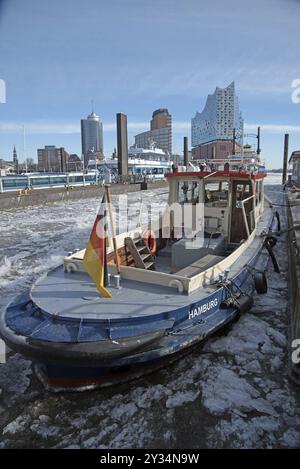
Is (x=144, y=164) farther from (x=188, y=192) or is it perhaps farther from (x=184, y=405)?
(x=184, y=405)

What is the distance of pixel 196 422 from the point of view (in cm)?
357

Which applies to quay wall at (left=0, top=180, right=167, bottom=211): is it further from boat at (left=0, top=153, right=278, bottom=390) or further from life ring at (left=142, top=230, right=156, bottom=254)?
boat at (left=0, top=153, right=278, bottom=390)

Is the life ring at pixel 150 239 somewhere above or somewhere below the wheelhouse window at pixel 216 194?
below

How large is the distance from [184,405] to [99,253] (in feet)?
6.90

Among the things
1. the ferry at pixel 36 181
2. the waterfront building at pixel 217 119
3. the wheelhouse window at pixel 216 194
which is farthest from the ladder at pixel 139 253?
the ferry at pixel 36 181

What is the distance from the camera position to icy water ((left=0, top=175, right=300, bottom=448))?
339 cm

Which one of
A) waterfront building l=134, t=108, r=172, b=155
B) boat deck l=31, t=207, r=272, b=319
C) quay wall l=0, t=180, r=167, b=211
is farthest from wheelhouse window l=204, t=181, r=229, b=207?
waterfront building l=134, t=108, r=172, b=155

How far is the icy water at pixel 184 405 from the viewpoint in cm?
339

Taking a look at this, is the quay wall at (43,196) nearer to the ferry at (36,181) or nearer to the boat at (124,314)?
the ferry at (36,181)

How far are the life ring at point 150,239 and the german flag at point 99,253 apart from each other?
9.16 feet

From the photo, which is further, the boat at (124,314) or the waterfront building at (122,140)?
the waterfront building at (122,140)
